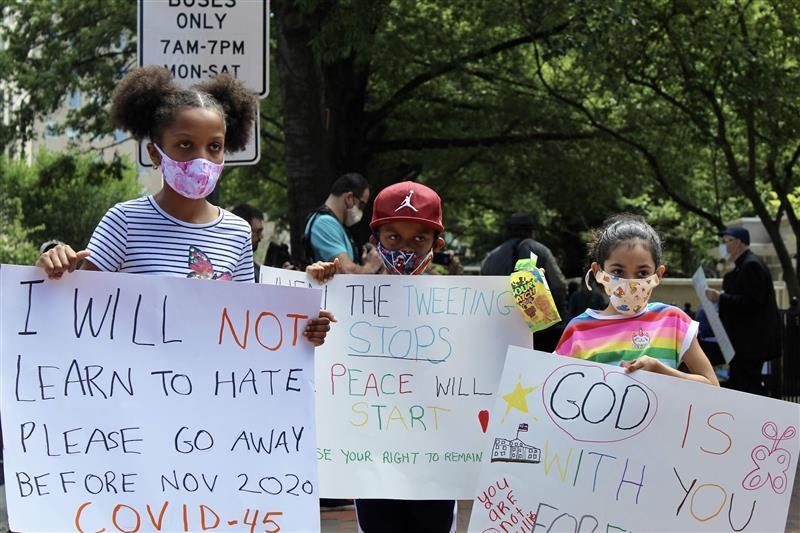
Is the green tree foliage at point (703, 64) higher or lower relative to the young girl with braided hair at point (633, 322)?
higher

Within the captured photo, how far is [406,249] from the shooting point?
154 inches

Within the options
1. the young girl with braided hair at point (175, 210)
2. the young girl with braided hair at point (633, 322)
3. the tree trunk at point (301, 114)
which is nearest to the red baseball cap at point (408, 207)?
the young girl with braided hair at point (175, 210)

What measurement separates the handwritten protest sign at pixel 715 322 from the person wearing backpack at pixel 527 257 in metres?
1.64

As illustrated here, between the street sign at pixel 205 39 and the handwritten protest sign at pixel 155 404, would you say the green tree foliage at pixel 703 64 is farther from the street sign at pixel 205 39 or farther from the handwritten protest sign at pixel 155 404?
the handwritten protest sign at pixel 155 404

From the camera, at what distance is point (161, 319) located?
3.39 meters

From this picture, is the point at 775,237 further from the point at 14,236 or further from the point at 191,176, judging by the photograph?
the point at 14,236

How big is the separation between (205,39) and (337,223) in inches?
51.7

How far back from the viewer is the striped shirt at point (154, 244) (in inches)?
136

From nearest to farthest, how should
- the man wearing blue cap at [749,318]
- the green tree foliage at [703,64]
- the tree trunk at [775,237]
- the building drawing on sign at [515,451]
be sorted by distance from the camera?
the building drawing on sign at [515,451] < the man wearing blue cap at [749,318] < the green tree foliage at [703,64] < the tree trunk at [775,237]

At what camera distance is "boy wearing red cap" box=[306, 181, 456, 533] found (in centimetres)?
380

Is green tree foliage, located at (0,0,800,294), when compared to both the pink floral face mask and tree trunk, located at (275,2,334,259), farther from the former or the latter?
the pink floral face mask

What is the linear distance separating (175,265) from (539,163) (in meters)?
15.0

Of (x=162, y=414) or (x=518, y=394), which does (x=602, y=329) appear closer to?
(x=518, y=394)

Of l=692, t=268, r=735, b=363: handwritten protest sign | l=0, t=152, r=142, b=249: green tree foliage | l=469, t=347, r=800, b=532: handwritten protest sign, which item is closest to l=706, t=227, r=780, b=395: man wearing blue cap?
l=692, t=268, r=735, b=363: handwritten protest sign
